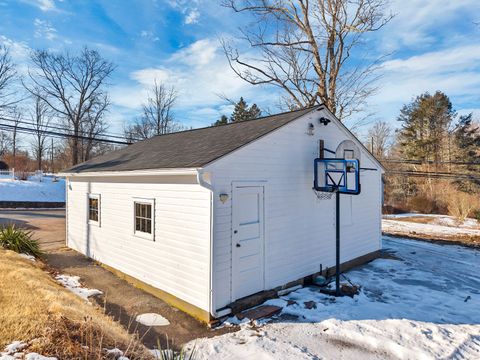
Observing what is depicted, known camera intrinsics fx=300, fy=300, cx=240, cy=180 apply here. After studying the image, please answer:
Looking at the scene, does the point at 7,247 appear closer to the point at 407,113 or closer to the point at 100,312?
the point at 100,312

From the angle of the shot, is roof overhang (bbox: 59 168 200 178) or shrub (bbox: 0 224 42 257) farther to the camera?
shrub (bbox: 0 224 42 257)

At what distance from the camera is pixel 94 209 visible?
8812 millimetres

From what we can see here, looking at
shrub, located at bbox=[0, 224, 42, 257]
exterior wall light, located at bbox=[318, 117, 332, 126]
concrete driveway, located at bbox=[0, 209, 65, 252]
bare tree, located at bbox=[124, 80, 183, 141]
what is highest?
→ bare tree, located at bbox=[124, 80, 183, 141]

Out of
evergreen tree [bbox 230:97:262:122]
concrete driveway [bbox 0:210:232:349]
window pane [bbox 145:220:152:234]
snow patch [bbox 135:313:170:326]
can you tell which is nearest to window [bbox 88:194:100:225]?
concrete driveway [bbox 0:210:232:349]

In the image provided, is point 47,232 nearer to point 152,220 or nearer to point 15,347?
point 152,220

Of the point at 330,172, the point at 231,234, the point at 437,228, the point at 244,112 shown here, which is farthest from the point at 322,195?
the point at 244,112

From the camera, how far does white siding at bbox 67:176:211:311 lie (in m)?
5.28

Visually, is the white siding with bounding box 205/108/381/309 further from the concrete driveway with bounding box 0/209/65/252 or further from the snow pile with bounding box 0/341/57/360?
the concrete driveway with bounding box 0/209/65/252

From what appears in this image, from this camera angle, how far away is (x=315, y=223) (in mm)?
7250

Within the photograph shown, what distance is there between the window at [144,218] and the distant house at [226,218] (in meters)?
0.02

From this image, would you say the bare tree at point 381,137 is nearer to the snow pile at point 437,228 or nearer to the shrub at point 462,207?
the shrub at point 462,207

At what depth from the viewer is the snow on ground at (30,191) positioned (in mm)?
23891

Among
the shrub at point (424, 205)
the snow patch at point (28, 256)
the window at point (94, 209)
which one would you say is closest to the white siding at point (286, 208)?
the window at point (94, 209)

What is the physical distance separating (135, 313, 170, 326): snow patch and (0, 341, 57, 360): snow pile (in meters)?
2.02
